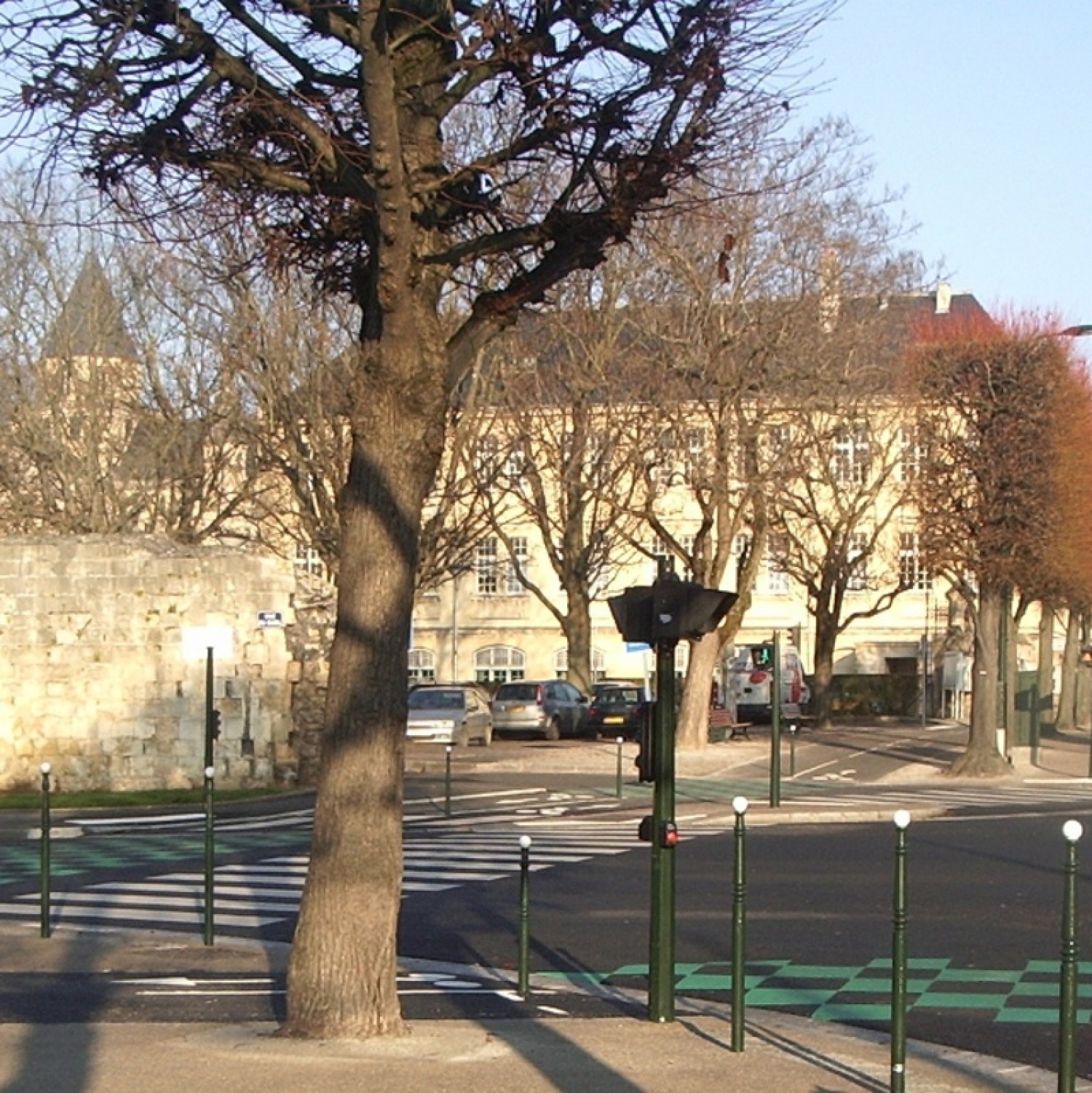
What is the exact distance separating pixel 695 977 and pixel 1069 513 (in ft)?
82.1

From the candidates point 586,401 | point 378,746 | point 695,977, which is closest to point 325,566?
point 586,401

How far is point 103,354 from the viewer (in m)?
47.1

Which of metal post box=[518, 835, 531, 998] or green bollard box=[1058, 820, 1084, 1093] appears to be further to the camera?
metal post box=[518, 835, 531, 998]

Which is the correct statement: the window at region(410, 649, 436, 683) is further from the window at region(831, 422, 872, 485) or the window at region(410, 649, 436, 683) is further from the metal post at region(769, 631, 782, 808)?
the metal post at region(769, 631, 782, 808)

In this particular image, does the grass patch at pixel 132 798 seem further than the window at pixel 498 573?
No

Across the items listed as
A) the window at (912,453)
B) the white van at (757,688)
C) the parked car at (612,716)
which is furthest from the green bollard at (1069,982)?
the white van at (757,688)

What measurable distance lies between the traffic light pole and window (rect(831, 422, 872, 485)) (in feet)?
116

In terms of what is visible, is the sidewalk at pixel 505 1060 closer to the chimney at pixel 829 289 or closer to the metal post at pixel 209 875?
the metal post at pixel 209 875

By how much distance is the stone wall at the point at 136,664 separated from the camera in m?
32.4

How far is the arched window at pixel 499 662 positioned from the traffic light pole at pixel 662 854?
6308cm

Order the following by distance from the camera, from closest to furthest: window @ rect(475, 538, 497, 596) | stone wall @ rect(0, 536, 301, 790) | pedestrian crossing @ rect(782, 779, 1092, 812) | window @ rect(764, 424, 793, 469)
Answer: pedestrian crossing @ rect(782, 779, 1092, 812) < stone wall @ rect(0, 536, 301, 790) < window @ rect(764, 424, 793, 469) < window @ rect(475, 538, 497, 596)

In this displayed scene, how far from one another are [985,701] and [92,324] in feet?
73.8

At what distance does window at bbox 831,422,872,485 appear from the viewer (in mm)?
47531

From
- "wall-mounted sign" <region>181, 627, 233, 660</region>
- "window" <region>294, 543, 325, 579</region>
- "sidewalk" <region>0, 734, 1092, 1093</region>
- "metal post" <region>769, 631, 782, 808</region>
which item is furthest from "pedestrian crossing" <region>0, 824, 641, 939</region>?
"window" <region>294, 543, 325, 579</region>
